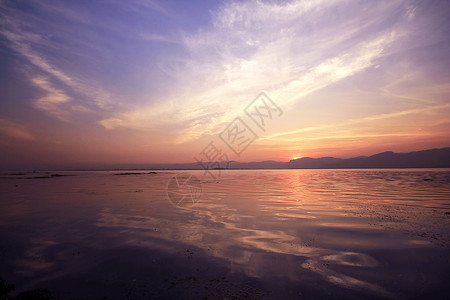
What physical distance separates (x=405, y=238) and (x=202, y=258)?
827cm

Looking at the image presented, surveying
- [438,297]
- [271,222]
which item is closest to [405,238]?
[438,297]

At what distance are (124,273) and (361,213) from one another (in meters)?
13.7

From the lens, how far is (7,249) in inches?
315

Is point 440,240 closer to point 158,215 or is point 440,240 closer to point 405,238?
point 405,238

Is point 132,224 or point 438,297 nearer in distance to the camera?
point 438,297

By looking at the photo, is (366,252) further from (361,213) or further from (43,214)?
(43,214)

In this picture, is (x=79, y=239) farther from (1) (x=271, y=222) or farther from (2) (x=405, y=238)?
(2) (x=405, y=238)

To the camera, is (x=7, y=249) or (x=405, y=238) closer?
(x=7, y=249)

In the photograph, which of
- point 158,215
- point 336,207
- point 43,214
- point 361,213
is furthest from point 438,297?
point 43,214

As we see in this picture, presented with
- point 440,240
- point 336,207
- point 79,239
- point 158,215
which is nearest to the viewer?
point 440,240

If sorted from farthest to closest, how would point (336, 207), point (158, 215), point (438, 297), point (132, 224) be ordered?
point (336, 207) → point (158, 215) → point (132, 224) → point (438, 297)

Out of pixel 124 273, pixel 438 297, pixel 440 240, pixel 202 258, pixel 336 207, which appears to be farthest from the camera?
pixel 336 207

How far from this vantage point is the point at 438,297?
4.98 m

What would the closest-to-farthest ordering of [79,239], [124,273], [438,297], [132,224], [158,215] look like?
[438,297] → [124,273] → [79,239] → [132,224] → [158,215]
